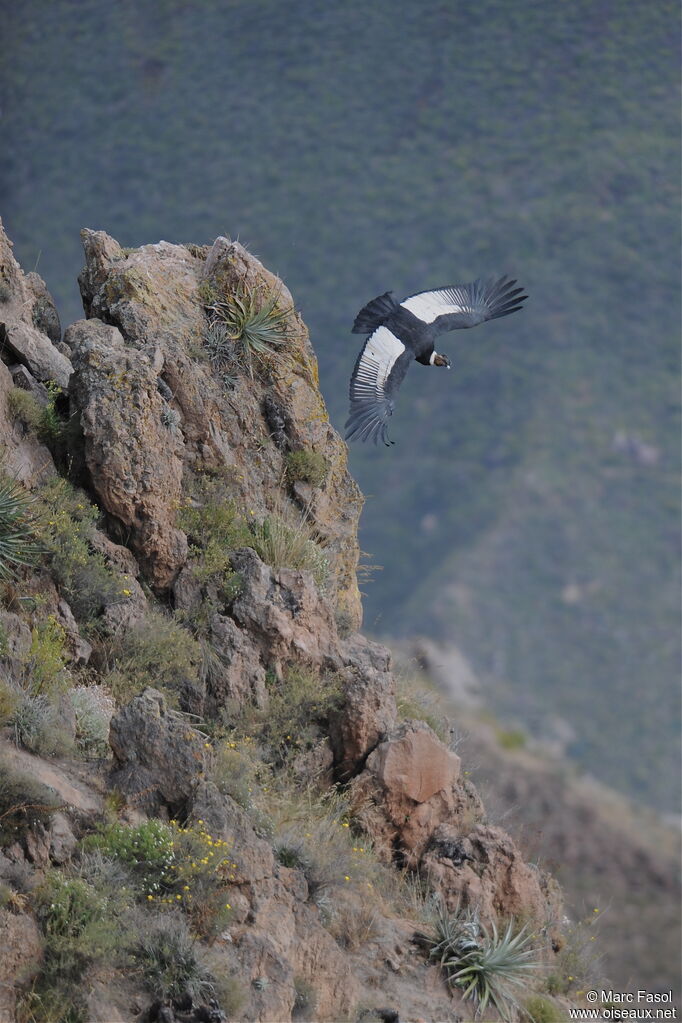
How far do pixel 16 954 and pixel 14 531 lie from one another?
3177 millimetres

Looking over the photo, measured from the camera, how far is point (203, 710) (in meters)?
9.39

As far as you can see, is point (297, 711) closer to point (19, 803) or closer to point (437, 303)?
point (19, 803)

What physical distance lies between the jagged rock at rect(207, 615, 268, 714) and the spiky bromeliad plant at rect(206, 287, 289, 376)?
2499 millimetres

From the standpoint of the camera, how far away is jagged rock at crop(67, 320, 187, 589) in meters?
9.50

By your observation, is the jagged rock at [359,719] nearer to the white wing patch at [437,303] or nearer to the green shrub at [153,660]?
the green shrub at [153,660]

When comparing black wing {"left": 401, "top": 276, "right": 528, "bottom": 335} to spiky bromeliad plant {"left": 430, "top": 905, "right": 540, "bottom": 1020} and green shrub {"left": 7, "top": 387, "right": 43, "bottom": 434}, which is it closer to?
green shrub {"left": 7, "top": 387, "right": 43, "bottom": 434}

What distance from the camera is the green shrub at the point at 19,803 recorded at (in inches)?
289

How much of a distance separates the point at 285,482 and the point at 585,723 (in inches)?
1633

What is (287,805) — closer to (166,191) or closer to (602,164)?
(166,191)

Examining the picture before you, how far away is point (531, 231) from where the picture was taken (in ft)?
217

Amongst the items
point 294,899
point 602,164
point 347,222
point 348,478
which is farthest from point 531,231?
point 294,899

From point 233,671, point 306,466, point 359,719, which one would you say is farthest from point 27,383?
point 359,719

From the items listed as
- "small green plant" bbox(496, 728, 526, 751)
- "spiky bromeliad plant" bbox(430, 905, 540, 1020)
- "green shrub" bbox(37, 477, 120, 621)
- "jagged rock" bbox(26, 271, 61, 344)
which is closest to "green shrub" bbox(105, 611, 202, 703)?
"green shrub" bbox(37, 477, 120, 621)

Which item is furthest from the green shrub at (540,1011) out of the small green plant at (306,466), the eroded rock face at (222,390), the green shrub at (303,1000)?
the small green plant at (306,466)
